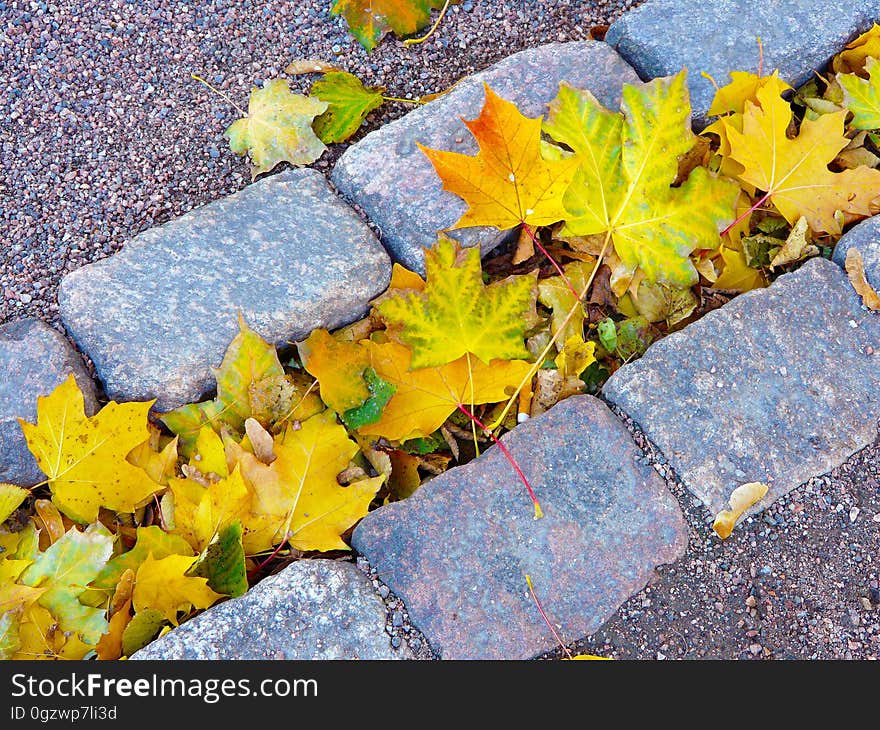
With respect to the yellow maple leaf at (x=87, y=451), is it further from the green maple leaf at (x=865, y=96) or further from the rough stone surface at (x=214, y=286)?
the green maple leaf at (x=865, y=96)

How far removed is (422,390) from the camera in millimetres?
1446

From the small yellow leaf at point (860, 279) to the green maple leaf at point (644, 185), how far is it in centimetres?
26

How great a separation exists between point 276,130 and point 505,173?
0.54 m

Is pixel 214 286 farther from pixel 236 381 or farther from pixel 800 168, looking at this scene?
pixel 800 168

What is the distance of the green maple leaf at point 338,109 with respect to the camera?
172cm

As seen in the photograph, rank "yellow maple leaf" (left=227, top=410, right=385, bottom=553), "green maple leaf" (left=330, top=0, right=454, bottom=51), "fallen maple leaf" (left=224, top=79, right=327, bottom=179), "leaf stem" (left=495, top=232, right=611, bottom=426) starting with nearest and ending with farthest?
"yellow maple leaf" (left=227, top=410, right=385, bottom=553), "leaf stem" (left=495, top=232, right=611, bottom=426), "fallen maple leaf" (left=224, top=79, right=327, bottom=179), "green maple leaf" (left=330, top=0, right=454, bottom=51)

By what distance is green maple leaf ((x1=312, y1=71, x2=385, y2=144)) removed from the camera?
172 centimetres

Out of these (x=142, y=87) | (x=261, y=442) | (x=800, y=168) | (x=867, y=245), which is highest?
(x=142, y=87)

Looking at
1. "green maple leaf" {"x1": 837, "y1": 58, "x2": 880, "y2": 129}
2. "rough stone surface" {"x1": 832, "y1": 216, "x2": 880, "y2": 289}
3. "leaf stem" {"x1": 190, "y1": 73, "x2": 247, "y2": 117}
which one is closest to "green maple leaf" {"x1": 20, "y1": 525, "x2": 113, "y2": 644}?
"leaf stem" {"x1": 190, "y1": 73, "x2": 247, "y2": 117}

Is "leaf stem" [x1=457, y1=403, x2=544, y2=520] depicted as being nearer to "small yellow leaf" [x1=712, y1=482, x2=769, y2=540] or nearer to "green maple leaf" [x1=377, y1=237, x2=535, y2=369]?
"green maple leaf" [x1=377, y1=237, x2=535, y2=369]

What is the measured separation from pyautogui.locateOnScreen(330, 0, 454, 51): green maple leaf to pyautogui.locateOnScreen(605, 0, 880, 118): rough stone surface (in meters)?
0.43

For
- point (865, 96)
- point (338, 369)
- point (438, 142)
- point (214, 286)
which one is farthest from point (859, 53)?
point (214, 286)

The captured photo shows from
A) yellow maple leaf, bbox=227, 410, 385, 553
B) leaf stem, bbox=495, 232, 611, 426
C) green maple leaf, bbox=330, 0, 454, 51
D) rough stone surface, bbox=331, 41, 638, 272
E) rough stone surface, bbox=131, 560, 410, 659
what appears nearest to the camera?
rough stone surface, bbox=131, 560, 410, 659

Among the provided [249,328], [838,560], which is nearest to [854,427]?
[838,560]
